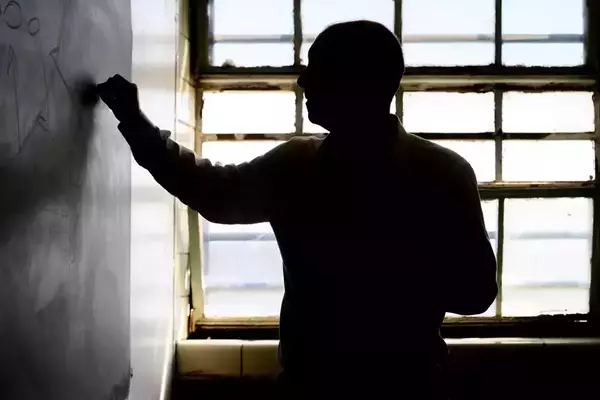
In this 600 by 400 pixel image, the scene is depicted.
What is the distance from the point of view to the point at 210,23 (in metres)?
2.11

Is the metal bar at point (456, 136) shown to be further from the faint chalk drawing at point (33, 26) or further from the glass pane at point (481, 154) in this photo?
the faint chalk drawing at point (33, 26)

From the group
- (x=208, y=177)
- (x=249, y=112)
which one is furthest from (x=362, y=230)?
(x=249, y=112)

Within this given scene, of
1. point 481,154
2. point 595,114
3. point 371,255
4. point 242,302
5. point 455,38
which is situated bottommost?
A: point 242,302

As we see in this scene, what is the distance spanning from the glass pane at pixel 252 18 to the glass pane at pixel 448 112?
45 centimetres

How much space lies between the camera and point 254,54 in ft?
6.92

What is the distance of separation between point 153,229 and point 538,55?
Result: 1.30 meters

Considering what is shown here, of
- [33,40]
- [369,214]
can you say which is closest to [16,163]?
[33,40]

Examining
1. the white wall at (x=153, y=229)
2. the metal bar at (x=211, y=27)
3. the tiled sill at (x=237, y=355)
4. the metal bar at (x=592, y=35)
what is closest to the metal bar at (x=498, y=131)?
the metal bar at (x=592, y=35)

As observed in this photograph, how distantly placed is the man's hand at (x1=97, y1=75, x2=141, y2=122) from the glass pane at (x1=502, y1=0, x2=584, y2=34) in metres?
1.41

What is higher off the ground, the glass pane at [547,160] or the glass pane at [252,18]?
the glass pane at [252,18]

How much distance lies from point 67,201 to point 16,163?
0.16 meters

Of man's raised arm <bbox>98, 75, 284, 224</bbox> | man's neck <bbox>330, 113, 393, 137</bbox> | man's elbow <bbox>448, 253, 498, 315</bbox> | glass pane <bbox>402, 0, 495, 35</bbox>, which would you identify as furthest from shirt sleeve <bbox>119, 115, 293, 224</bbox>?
glass pane <bbox>402, 0, 495, 35</bbox>

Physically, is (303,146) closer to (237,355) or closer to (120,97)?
(120,97)

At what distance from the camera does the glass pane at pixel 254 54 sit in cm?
210
